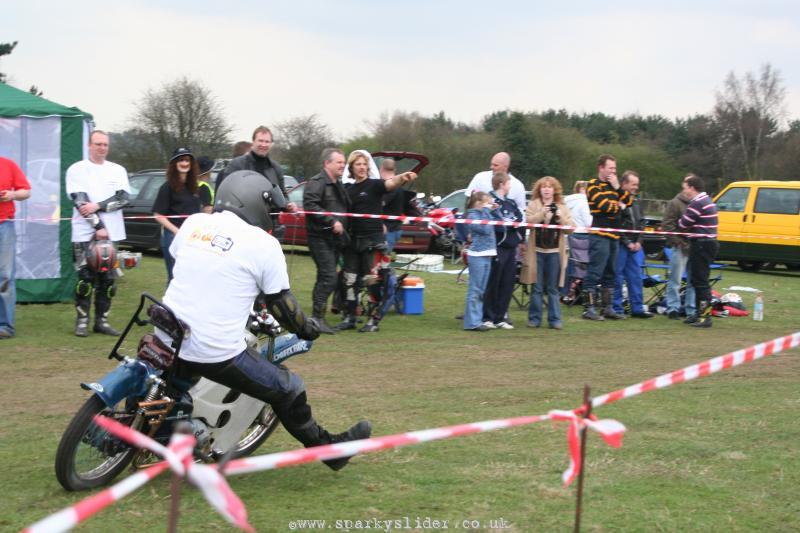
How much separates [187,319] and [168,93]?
115 ft

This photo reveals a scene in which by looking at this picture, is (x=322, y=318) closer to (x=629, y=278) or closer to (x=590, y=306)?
(x=590, y=306)

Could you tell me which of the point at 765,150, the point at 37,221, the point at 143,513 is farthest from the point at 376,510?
the point at 765,150

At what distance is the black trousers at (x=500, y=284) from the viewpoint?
36.9ft

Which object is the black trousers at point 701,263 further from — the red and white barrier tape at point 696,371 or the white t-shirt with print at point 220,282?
the white t-shirt with print at point 220,282

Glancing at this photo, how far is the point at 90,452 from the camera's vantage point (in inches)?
190

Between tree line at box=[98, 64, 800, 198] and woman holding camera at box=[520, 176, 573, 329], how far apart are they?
915 inches

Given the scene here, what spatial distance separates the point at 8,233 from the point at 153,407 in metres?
5.62

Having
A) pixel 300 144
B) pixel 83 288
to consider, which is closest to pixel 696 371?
pixel 83 288

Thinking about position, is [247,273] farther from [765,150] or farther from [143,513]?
[765,150]

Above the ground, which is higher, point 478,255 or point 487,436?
point 478,255

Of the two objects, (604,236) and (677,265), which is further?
(677,265)

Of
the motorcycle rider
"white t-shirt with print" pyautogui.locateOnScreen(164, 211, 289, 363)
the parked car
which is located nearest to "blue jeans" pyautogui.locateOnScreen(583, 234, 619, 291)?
the motorcycle rider

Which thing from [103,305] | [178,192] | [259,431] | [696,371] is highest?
[178,192]

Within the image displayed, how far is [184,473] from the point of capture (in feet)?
8.87
